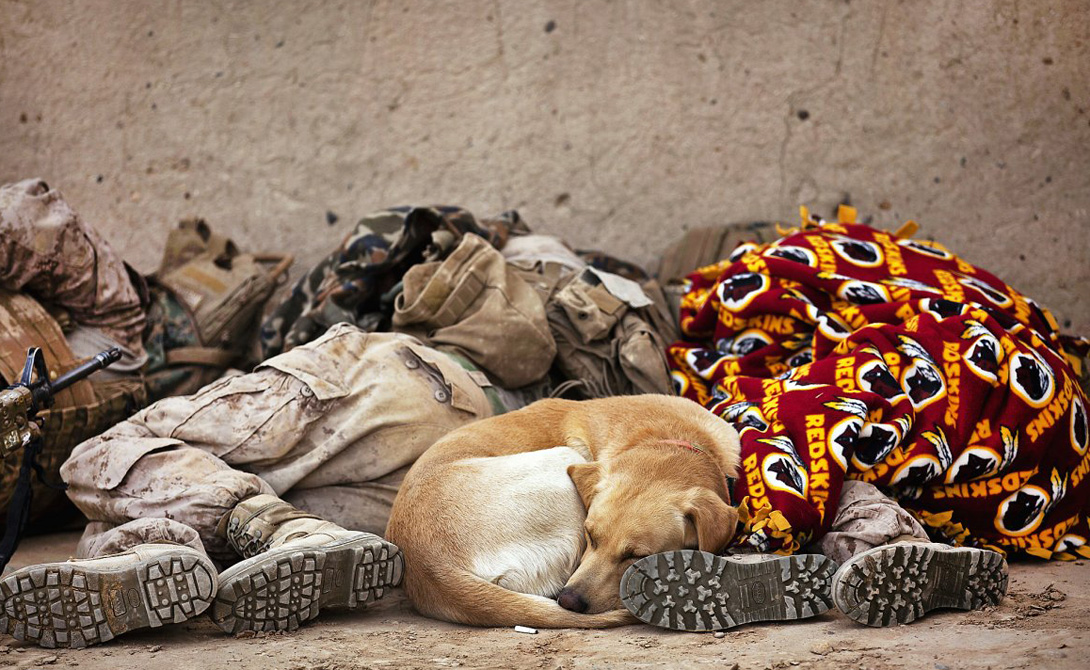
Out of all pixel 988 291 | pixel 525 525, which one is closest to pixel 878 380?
pixel 988 291

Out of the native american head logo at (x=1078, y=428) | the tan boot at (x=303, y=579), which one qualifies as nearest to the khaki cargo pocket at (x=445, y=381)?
the tan boot at (x=303, y=579)

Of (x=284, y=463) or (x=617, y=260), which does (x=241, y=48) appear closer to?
(x=617, y=260)

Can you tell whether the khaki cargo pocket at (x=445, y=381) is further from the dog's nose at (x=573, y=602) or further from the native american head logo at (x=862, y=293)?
the native american head logo at (x=862, y=293)

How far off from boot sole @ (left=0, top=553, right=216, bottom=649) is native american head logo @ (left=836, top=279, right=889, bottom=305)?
2.56 m

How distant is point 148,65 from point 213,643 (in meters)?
4.18

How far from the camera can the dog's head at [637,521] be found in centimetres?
257

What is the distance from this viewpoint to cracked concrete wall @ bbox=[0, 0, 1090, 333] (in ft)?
16.5

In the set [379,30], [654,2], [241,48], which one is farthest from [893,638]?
[241,48]

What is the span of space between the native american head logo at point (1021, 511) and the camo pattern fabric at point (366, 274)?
246 centimetres

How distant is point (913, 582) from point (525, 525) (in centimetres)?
104

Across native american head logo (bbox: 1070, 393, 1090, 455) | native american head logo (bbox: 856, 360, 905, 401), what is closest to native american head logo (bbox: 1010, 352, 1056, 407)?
native american head logo (bbox: 1070, 393, 1090, 455)

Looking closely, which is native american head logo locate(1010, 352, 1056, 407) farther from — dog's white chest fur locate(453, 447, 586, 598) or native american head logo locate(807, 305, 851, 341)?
dog's white chest fur locate(453, 447, 586, 598)

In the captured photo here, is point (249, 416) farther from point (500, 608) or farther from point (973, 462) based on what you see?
point (973, 462)

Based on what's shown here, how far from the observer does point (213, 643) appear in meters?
2.52
